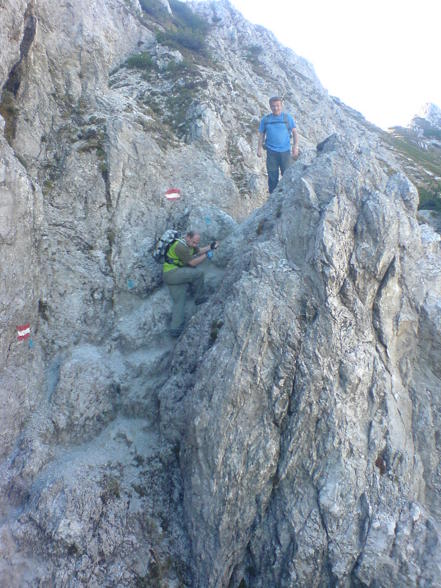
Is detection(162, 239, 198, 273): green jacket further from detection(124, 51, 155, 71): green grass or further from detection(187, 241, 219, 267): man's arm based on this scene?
detection(124, 51, 155, 71): green grass

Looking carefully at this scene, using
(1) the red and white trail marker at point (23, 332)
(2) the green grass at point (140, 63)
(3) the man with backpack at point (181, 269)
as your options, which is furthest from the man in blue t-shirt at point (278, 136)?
(2) the green grass at point (140, 63)

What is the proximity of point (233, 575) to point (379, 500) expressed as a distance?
397cm

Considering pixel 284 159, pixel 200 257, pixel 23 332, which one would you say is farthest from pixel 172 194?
pixel 23 332

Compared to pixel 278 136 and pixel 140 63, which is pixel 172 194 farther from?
pixel 140 63

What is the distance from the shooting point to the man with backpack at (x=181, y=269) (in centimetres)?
1284

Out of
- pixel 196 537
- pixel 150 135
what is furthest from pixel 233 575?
pixel 150 135

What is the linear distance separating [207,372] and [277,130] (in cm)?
969

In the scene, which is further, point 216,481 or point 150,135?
point 150,135

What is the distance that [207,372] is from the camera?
33.7ft

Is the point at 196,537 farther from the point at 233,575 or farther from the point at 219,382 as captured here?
the point at 219,382

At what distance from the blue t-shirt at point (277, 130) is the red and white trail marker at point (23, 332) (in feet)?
35.0

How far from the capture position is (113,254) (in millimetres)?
13898

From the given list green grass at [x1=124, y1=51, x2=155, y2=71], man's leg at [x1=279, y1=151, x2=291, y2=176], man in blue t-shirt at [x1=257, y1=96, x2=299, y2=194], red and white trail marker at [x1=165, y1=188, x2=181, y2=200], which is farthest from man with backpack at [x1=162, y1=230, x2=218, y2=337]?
green grass at [x1=124, y1=51, x2=155, y2=71]

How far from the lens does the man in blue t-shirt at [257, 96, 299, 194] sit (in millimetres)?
14664
